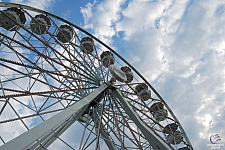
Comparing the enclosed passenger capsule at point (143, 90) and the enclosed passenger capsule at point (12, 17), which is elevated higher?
the enclosed passenger capsule at point (143, 90)

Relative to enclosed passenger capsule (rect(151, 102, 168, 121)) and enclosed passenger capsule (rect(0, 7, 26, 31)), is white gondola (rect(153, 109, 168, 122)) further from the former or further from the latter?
enclosed passenger capsule (rect(0, 7, 26, 31))

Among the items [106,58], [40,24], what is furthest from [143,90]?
[40,24]

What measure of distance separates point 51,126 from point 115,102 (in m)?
4.78

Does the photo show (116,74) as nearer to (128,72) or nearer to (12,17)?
(128,72)

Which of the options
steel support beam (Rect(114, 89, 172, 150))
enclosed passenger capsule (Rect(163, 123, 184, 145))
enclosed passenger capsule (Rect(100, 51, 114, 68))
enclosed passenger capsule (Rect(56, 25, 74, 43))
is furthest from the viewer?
enclosed passenger capsule (Rect(163, 123, 184, 145))

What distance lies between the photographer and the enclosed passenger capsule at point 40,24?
11.1 m

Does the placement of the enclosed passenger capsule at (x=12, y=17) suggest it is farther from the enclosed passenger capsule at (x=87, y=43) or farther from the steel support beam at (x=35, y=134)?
the steel support beam at (x=35, y=134)

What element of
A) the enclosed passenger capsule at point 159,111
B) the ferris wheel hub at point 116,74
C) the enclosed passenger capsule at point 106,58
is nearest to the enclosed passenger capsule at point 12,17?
the ferris wheel hub at point 116,74

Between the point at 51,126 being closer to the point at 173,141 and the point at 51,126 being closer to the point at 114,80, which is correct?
the point at 114,80

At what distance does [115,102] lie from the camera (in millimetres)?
10562

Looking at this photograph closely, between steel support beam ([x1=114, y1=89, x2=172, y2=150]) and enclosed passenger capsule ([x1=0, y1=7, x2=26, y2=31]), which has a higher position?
enclosed passenger capsule ([x1=0, y1=7, x2=26, y2=31])

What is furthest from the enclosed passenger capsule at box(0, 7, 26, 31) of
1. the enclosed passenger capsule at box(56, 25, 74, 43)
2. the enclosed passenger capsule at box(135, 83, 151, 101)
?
the enclosed passenger capsule at box(135, 83, 151, 101)

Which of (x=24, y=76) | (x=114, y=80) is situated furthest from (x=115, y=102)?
(x=24, y=76)

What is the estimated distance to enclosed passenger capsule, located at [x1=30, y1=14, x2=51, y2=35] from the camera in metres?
11.1
